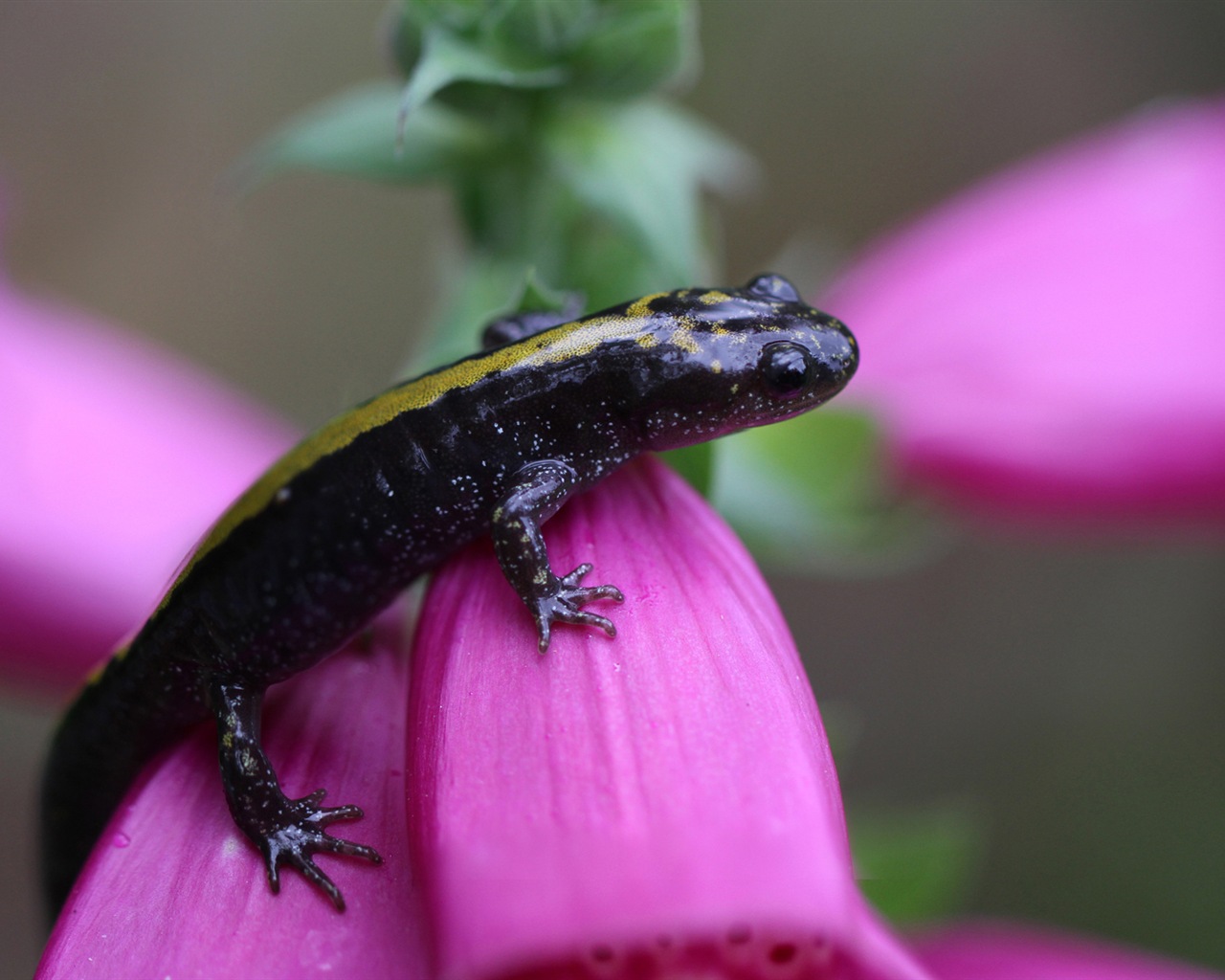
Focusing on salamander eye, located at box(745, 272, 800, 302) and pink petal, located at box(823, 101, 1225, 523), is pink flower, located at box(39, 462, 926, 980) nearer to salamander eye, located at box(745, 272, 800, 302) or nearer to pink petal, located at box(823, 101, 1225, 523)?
salamander eye, located at box(745, 272, 800, 302)

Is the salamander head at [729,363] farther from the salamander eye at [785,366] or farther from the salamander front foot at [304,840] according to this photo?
the salamander front foot at [304,840]

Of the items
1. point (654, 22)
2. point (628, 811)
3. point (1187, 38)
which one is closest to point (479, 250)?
point (654, 22)

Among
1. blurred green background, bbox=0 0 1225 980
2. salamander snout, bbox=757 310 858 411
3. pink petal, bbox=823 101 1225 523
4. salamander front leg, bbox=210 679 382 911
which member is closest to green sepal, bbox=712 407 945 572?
pink petal, bbox=823 101 1225 523

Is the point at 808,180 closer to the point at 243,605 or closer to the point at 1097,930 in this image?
the point at 1097,930

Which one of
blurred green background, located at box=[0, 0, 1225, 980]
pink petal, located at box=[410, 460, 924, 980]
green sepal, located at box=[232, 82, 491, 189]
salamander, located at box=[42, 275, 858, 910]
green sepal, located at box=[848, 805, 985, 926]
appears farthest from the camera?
blurred green background, located at box=[0, 0, 1225, 980]

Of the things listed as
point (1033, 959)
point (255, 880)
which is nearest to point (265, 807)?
point (255, 880)

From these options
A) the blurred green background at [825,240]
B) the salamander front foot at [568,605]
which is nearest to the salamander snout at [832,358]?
the salamander front foot at [568,605]
